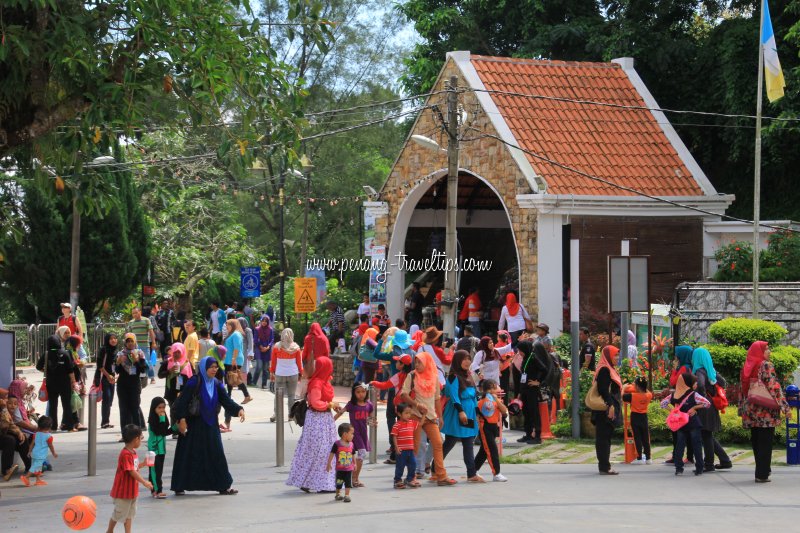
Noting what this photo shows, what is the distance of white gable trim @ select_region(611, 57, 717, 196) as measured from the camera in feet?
91.3

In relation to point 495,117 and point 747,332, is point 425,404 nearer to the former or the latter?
point 747,332

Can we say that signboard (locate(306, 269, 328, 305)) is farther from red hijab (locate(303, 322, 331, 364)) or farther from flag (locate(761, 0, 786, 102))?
red hijab (locate(303, 322, 331, 364))

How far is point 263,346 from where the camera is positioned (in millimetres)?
26031

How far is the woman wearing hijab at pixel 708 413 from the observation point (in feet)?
47.8

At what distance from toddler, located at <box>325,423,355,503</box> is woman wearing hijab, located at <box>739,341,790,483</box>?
4.47 meters

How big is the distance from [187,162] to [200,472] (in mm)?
33064

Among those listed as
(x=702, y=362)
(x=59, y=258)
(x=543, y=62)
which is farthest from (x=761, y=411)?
(x=59, y=258)

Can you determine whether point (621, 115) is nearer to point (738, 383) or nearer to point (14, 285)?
point (738, 383)

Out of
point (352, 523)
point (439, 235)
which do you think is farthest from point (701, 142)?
point (352, 523)

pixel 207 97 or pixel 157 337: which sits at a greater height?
pixel 207 97

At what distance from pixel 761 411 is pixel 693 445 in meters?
1.13

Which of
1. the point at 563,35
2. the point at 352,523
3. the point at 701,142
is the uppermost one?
the point at 563,35

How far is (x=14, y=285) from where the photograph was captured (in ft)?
121

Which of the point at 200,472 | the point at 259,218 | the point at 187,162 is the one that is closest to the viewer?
the point at 200,472
